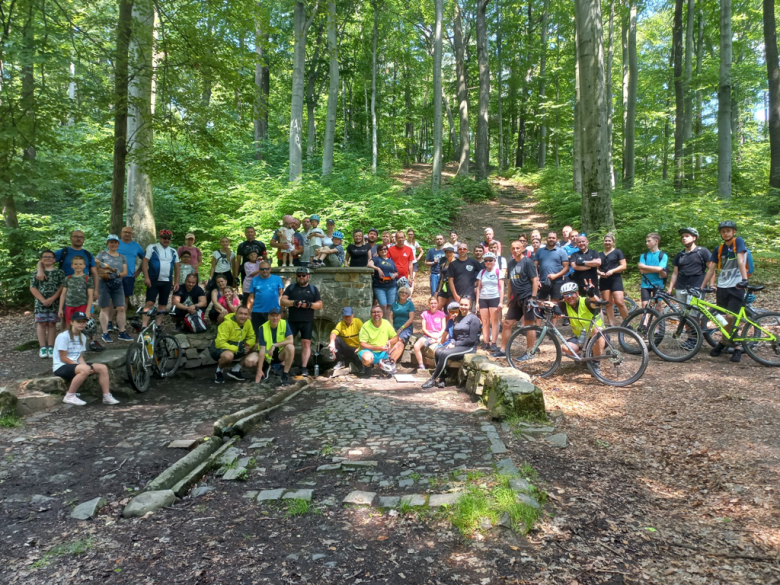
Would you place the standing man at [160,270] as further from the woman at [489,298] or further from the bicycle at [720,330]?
the bicycle at [720,330]

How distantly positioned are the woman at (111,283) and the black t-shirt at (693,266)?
29.1 feet

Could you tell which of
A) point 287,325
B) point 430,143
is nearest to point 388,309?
point 287,325

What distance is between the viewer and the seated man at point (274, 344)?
7.66 meters

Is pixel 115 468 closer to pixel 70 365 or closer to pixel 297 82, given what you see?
pixel 70 365

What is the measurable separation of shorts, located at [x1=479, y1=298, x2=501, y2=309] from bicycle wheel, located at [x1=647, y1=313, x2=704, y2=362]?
7.50 ft

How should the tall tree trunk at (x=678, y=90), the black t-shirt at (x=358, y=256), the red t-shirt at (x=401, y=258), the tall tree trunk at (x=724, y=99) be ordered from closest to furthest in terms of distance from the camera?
the black t-shirt at (x=358, y=256), the red t-shirt at (x=401, y=258), the tall tree trunk at (x=724, y=99), the tall tree trunk at (x=678, y=90)

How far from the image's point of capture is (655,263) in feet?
26.1

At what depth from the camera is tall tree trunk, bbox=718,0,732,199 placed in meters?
13.4

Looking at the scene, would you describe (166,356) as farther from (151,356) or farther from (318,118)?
(318,118)

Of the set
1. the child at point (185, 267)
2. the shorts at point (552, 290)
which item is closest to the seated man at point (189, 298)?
the child at point (185, 267)

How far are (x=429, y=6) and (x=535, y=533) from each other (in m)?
30.4

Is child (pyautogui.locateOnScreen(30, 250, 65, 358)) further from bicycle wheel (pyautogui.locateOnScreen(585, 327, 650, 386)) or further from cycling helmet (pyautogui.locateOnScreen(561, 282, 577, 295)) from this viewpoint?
bicycle wheel (pyautogui.locateOnScreen(585, 327, 650, 386))

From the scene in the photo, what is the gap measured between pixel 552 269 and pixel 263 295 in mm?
4821

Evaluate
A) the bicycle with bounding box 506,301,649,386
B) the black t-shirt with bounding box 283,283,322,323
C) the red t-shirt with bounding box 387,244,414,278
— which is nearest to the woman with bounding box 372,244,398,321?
the red t-shirt with bounding box 387,244,414,278
